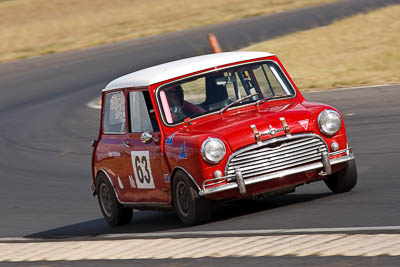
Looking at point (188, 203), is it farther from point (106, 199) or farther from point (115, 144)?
point (106, 199)

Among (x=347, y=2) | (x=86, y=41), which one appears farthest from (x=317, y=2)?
(x=86, y=41)

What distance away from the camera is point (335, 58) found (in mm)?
21812

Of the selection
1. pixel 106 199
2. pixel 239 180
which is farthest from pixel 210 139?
pixel 106 199

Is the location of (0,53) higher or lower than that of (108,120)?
higher

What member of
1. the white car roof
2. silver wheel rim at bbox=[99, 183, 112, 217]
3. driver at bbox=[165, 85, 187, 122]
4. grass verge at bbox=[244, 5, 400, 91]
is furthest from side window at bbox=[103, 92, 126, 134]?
grass verge at bbox=[244, 5, 400, 91]

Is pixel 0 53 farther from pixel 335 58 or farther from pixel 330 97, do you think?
pixel 330 97

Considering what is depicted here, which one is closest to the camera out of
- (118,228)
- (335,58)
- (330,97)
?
(118,228)

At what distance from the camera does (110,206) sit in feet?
31.9

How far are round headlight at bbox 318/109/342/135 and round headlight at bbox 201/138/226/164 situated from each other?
39.4 inches

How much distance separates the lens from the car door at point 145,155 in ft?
27.7

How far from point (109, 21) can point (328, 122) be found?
33501 mm

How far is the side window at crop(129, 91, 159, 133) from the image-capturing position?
8688 mm

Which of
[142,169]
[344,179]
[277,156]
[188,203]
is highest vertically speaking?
[142,169]

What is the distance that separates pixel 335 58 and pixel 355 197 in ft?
45.4
